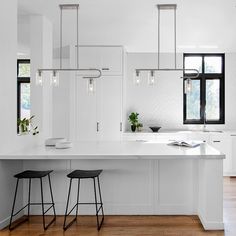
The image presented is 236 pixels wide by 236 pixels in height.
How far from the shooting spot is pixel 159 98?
711 cm

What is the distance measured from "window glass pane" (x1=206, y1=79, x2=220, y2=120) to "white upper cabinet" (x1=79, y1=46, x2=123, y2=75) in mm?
2090

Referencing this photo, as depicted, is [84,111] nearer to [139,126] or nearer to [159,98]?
[139,126]

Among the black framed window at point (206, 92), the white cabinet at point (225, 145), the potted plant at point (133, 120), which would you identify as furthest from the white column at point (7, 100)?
the black framed window at point (206, 92)

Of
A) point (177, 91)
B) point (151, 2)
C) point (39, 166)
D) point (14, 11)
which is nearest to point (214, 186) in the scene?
point (39, 166)

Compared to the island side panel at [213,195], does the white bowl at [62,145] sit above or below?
above

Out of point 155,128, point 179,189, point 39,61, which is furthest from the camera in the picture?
point 155,128

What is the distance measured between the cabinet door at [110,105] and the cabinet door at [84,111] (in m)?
0.12

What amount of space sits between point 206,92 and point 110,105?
2229mm

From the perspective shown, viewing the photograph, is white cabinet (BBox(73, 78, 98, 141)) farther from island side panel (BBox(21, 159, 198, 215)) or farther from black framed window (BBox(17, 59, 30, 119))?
island side panel (BBox(21, 159, 198, 215))

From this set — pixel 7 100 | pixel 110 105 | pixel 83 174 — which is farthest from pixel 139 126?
pixel 7 100

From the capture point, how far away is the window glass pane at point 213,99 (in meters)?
7.14

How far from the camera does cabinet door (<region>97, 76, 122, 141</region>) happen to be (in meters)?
6.38

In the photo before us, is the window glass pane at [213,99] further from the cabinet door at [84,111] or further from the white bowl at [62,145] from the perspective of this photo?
the white bowl at [62,145]

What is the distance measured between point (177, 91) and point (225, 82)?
104 centimetres
